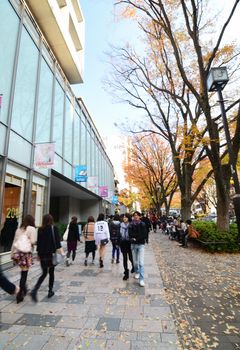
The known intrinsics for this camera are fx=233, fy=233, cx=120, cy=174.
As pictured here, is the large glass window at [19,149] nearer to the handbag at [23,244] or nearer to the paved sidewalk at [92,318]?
the handbag at [23,244]

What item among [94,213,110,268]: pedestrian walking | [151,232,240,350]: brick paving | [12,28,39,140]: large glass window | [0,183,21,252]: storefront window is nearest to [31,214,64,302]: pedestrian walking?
[151,232,240,350]: brick paving

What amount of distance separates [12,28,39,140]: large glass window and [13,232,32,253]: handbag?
462 centimetres

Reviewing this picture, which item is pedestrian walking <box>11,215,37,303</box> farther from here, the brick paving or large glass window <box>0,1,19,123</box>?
large glass window <box>0,1,19,123</box>

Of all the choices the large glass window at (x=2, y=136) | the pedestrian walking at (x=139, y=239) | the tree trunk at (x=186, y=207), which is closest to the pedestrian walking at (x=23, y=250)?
the pedestrian walking at (x=139, y=239)

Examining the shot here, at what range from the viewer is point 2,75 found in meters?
7.34

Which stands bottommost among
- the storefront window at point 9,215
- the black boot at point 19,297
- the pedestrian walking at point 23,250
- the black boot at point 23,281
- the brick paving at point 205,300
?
the brick paving at point 205,300

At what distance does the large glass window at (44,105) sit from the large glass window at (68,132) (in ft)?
8.42

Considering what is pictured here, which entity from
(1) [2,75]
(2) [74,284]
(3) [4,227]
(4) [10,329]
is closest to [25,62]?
(1) [2,75]

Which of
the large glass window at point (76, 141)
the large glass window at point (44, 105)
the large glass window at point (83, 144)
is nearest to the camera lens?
the large glass window at point (44, 105)

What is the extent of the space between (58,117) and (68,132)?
1828 millimetres

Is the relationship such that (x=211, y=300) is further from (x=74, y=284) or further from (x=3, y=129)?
(x=3, y=129)

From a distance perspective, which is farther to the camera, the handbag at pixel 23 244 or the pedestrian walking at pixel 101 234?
the pedestrian walking at pixel 101 234

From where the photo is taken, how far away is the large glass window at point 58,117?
12.0m

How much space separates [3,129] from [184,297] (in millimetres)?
6840
